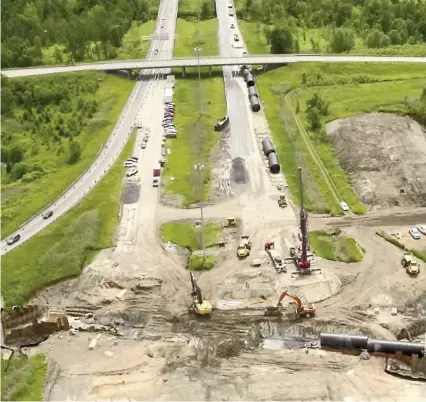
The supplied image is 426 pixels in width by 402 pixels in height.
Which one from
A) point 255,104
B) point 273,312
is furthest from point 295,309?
point 255,104

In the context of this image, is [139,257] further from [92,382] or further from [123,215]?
[92,382]

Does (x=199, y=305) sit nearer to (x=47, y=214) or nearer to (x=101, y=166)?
(x=47, y=214)

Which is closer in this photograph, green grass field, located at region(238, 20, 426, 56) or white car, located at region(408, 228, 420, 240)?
white car, located at region(408, 228, 420, 240)

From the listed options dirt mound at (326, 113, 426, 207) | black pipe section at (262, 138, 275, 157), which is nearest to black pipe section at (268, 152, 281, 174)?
black pipe section at (262, 138, 275, 157)

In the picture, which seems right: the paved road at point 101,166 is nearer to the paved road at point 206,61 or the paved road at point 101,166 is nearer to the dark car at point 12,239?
the dark car at point 12,239

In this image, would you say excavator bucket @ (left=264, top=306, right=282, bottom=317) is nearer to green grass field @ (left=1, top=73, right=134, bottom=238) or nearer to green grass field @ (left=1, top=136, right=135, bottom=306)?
green grass field @ (left=1, top=136, right=135, bottom=306)

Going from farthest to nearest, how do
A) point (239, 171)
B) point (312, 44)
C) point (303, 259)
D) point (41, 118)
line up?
point (312, 44)
point (41, 118)
point (239, 171)
point (303, 259)
